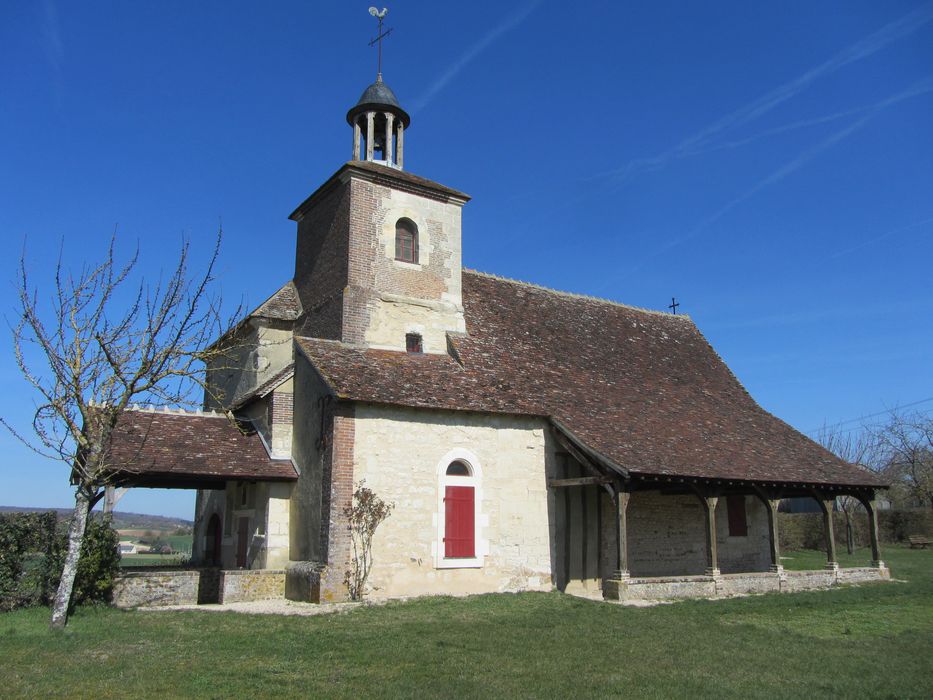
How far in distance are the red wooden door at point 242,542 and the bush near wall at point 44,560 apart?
3.47 m

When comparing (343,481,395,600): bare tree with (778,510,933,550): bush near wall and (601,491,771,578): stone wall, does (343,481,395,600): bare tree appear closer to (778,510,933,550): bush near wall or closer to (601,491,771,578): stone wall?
(601,491,771,578): stone wall

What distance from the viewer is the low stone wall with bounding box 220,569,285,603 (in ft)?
44.5

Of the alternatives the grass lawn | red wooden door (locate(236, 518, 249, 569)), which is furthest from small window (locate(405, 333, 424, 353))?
the grass lawn

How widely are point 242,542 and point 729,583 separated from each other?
10.6m

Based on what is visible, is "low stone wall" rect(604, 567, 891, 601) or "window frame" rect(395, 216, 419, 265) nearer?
"low stone wall" rect(604, 567, 891, 601)

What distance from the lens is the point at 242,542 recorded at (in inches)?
637

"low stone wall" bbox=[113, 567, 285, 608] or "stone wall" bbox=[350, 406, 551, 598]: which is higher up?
"stone wall" bbox=[350, 406, 551, 598]

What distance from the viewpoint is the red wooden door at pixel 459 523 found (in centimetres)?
1448

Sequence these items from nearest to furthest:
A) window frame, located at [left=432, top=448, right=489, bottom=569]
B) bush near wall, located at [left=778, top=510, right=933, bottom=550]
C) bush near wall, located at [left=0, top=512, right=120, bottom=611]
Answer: bush near wall, located at [left=0, top=512, right=120, bottom=611], window frame, located at [left=432, top=448, right=489, bottom=569], bush near wall, located at [left=778, top=510, right=933, bottom=550]

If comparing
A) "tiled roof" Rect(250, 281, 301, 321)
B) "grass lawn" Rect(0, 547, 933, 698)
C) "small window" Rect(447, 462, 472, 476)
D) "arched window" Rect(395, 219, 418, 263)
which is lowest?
"grass lawn" Rect(0, 547, 933, 698)

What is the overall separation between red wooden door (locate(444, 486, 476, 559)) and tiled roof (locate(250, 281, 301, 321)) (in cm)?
646

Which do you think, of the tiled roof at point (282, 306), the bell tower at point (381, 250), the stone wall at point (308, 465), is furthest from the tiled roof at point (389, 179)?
the stone wall at point (308, 465)

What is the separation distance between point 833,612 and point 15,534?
1377 cm

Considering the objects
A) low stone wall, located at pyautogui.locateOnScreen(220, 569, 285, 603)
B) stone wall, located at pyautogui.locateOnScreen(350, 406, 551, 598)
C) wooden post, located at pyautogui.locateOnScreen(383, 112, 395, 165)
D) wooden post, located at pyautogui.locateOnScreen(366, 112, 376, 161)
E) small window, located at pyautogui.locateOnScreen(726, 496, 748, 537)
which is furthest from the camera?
small window, located at pyautogui.locateOnScreen(726, 496, 748, 537)
